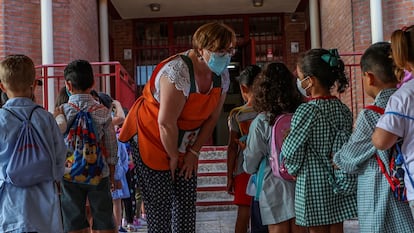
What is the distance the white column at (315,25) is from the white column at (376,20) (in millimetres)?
2754

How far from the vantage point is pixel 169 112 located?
8.45 ft

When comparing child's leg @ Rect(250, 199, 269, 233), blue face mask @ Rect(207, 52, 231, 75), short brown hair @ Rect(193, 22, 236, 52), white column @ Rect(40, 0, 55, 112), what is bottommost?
child's leg @ Rect(250, 199, 269, 233)

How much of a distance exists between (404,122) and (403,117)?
0.09 feet

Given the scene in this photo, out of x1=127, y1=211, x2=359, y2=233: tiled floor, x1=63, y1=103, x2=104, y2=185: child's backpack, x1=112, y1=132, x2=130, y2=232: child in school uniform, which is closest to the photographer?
x1=63, y1=103, x2=104, y2=185: child's backpack

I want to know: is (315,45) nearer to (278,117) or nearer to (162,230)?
(278,117)

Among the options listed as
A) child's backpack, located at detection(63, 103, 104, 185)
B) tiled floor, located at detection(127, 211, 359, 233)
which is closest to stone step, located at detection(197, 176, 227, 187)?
tiled floor, located at detection(127, 211, 359, 233)

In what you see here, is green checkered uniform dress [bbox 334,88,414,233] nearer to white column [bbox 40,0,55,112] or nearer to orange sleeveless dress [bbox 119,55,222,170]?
orange sleeveless dress [bbox 119,55,222,170]

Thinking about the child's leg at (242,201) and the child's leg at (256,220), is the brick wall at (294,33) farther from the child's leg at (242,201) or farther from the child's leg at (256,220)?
the child's leg at (256,220)

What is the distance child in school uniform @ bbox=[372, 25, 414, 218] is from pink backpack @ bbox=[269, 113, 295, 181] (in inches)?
31.6

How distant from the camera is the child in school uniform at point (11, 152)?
8.94ft

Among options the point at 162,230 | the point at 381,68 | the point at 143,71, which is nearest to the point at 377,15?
the point at 381,68

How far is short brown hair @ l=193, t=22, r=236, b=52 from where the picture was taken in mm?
2673

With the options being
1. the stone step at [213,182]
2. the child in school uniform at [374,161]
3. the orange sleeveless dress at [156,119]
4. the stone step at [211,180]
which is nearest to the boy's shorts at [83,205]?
the orange sleeveless dress at [156,119]

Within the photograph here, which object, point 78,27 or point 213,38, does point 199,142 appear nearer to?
point 213,38
